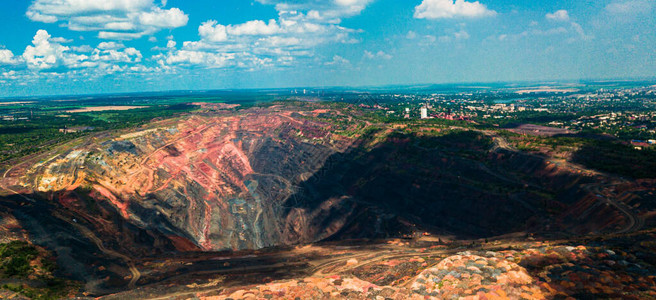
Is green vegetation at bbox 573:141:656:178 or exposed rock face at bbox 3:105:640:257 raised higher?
green vegetation at bbox 573:141:656:178

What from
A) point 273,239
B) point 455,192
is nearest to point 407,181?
point 455,192

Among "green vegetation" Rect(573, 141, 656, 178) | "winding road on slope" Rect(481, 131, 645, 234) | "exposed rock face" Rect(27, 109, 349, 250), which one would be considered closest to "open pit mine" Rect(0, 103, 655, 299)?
"winding road on slope" Rect(481, 131, 645, 234)

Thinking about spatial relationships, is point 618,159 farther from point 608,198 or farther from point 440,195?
point 440,195

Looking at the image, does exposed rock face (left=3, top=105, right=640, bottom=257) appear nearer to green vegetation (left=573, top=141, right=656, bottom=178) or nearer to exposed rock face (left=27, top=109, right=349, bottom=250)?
exposed rock face (left=27, top=109, right=349, bottom=250)

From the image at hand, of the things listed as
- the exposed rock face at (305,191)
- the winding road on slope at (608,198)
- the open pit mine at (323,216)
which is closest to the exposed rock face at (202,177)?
the exposed rock face at (305,191)

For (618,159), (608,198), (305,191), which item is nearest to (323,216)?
(305,191)
